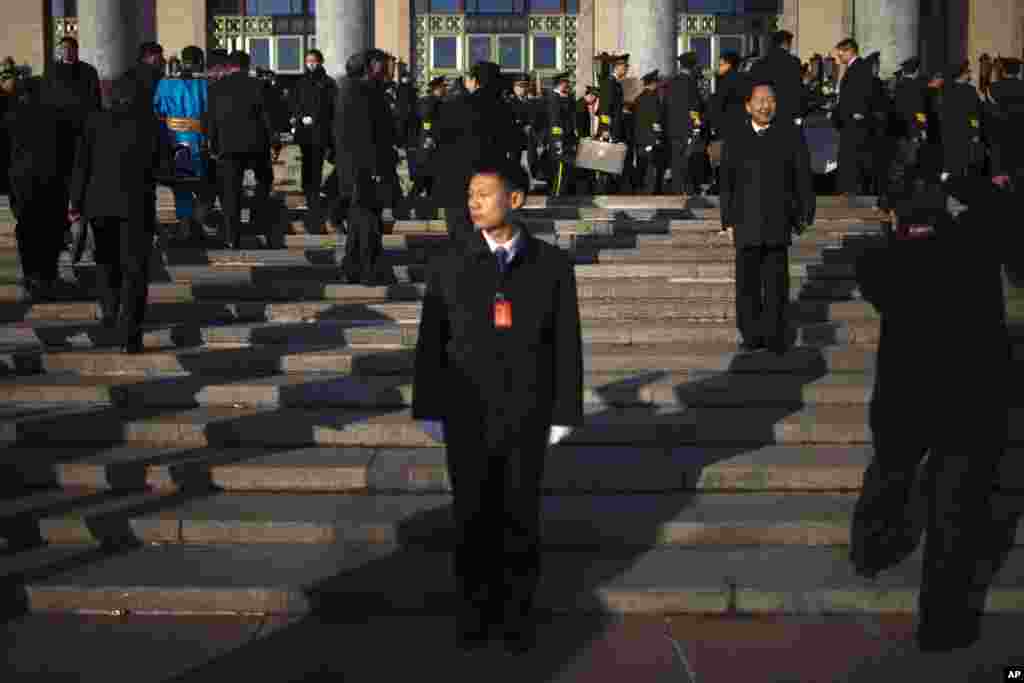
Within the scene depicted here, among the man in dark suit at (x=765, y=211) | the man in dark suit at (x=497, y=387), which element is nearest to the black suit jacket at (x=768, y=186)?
the man in dark suit at (x=765, y=211)

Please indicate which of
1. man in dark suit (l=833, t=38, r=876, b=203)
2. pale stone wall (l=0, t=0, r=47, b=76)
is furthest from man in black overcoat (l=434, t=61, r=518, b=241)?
pale stone wall (l=0, t=0, r=47, b=76)

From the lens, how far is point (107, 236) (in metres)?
10.5

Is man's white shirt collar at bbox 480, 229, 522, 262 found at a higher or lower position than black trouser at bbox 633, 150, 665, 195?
lower

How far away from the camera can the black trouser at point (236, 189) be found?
521 inches

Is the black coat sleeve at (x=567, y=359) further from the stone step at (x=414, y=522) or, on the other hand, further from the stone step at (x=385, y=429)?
the stone step at (x=385, y=429)

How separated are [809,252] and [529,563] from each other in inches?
307

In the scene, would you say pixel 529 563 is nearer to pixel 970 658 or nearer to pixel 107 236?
pixel 970 658

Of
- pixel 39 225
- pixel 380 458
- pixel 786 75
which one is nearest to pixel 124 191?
pixel 39 225

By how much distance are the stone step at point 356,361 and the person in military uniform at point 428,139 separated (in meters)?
2.21

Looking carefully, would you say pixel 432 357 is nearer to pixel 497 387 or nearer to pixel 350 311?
pixel 497 387

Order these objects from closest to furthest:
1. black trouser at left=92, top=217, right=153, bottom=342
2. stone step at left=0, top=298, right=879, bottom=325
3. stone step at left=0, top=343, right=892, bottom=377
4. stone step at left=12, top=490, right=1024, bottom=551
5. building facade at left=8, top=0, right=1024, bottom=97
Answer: stone step at left=12, top=490, right=1024, bottom=551
stone step at left=0, top=343, right=892, bottom=377
black trouser at left=92, top=217, right=153, bottom=342
stone step at left=0, top=298, right=879, bottom=325
building facade at left=8, top=0, right=1024, bottom=97

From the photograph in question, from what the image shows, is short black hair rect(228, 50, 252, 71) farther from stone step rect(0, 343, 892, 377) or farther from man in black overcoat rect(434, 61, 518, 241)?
stone step rect(0, 343, 892, 377)

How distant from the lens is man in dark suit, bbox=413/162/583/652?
5797mm

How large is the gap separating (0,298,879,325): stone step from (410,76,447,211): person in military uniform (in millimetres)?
1299
